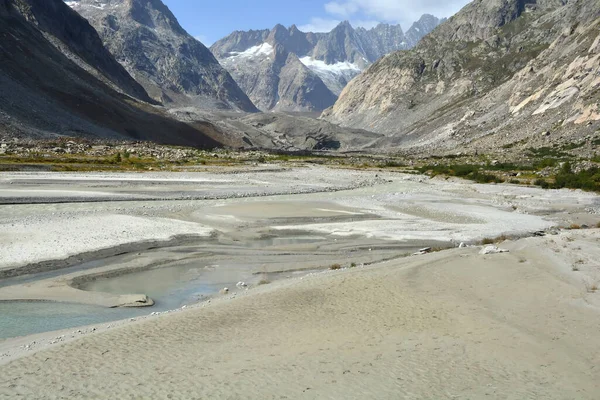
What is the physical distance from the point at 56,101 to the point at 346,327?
11533 centimetres

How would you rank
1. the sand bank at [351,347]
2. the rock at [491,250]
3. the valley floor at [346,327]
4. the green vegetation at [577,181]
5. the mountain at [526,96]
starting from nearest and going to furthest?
the sand bank at [351,347], the valley floor at [346,327], the rock at [491,250], the green vegetation at [577,181], the mountain at [526,96]

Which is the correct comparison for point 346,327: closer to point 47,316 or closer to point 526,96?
point 47,316

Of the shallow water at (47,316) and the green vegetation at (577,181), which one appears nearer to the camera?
the shallow water at (47,316)

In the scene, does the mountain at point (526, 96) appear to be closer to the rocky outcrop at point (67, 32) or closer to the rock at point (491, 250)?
the rock at point (491, 250)

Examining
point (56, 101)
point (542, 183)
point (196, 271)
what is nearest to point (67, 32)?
point (56, 101)

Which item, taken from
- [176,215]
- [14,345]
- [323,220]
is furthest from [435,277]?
[176,215]

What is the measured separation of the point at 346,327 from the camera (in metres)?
11.9

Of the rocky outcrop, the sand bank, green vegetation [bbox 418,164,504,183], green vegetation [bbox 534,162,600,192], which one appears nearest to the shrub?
Answer: green vegetation [bbox 534,162,600,192]

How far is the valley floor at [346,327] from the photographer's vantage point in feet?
28.7

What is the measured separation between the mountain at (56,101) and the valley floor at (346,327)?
7370 centimetres

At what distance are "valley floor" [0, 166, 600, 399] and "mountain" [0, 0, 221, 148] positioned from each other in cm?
7370

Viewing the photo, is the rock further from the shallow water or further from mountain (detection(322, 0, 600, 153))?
mountain (detection(322, 0, 600, 153))

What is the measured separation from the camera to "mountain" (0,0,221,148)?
94625mm

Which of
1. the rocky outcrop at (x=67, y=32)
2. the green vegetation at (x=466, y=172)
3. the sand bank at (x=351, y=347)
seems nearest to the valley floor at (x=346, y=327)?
the sand bank at (x=351, y=347)
